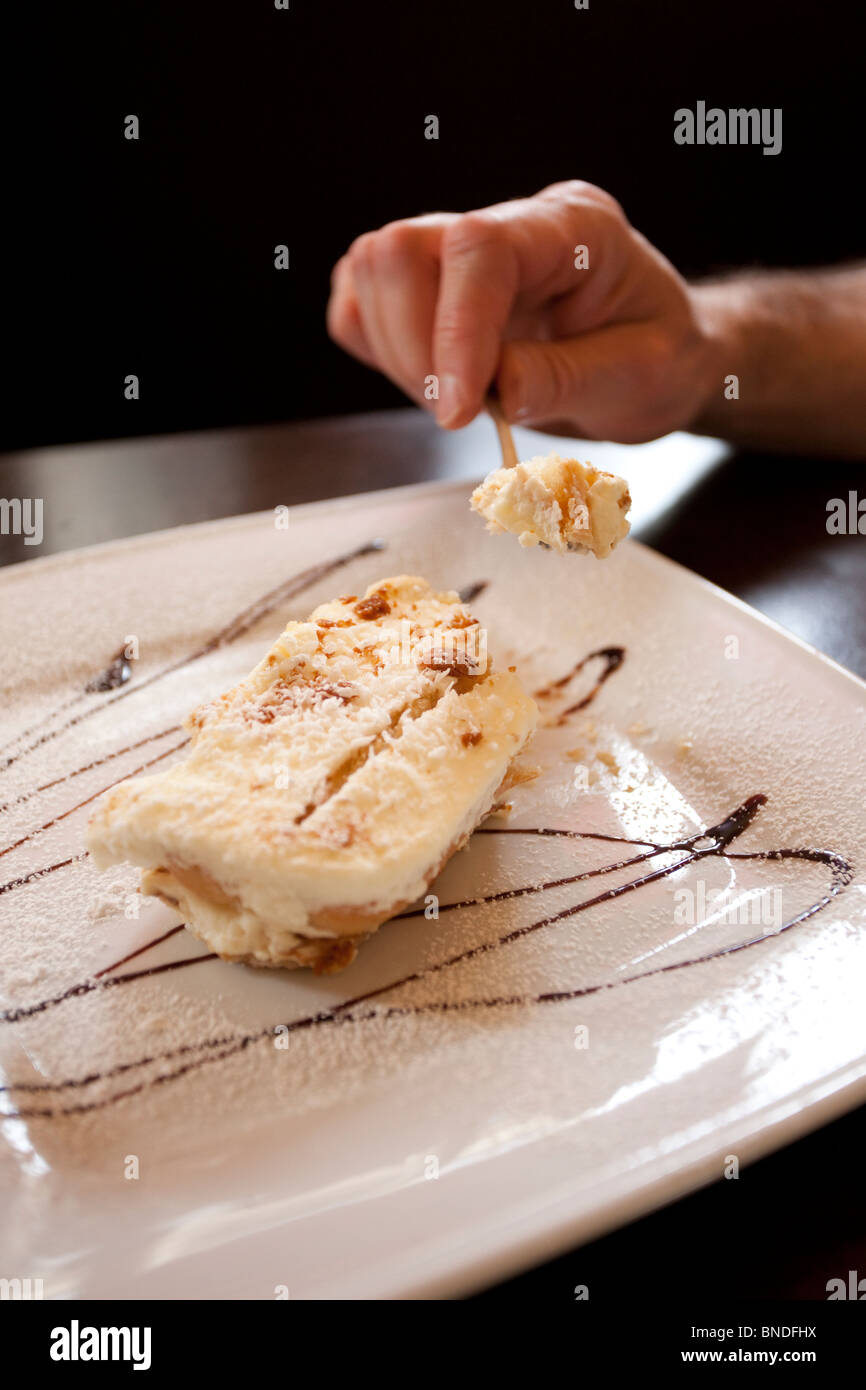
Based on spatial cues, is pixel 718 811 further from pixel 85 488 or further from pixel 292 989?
pixel 85 488

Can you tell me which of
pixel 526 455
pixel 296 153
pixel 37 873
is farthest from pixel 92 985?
pixel 296 153

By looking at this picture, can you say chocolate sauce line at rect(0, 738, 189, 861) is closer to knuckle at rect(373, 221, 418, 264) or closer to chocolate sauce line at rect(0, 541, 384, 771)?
chocolate sauce line at rect(0, 541, 384, 771)

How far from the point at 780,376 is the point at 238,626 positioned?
164 centimetres

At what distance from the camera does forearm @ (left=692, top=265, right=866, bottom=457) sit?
254 cm

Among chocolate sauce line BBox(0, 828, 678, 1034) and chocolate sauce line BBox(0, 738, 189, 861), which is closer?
chocolate sauce line BBox(0, 828, 678, 1034)

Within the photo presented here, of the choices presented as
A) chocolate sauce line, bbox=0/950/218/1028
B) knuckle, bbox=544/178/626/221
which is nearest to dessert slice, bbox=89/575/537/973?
chocolate sauce line, bbox=0/950/218/1028

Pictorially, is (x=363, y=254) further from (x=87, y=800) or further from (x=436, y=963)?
(x=436, y=963)

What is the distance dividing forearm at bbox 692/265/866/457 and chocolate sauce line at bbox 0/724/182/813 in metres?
1.60

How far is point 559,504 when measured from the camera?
4.75ft

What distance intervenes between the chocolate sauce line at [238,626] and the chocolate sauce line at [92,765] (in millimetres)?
83

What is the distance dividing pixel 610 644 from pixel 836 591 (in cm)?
55

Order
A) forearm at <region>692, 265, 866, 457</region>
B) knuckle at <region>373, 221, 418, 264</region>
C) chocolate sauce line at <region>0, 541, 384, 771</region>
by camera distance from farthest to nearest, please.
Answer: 1. forearm at <region>692, 265, 866, 457</region>
2. knuckle at <region>373, 221, 418, 264</region>
3. chocolate sauce line at <region>0, 541, 384, 771</region>

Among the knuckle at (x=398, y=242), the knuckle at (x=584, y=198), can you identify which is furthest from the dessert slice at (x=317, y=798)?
the knuckle at (x=584, y=198)
